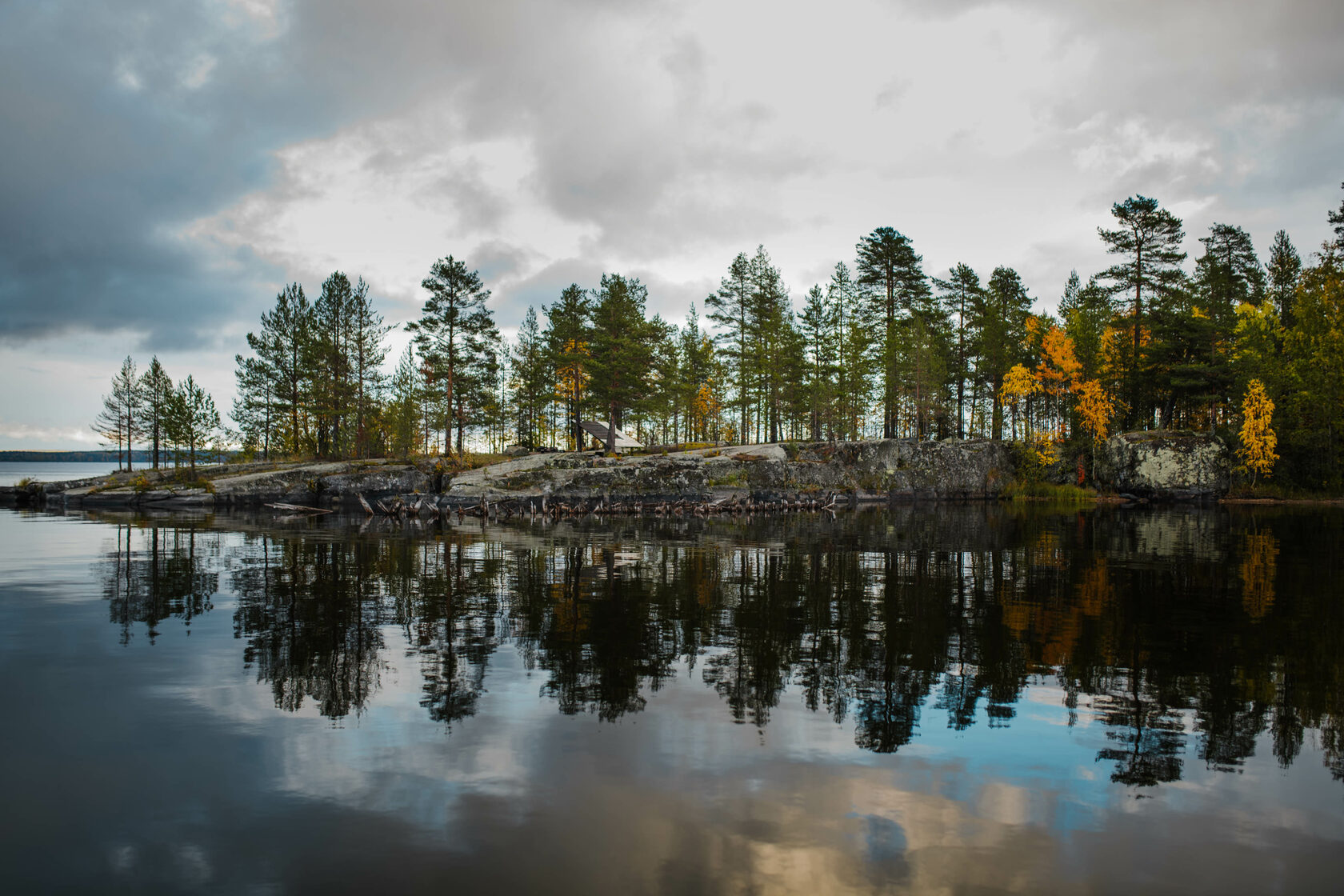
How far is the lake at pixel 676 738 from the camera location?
460 cm

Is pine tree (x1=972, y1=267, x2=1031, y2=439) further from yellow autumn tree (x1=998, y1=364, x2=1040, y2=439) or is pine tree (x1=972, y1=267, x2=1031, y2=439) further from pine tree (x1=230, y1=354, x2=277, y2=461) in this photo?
pine tree (x1=230, y1=354, x2=277, y2=461)

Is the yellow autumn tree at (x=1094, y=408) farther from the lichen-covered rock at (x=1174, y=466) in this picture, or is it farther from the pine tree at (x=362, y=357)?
the pine tree at (x=362, y=357)

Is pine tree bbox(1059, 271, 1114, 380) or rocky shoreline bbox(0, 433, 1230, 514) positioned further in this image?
pine tree bbox(1059, 271, 1114, 380)

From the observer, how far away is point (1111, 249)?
51219mm

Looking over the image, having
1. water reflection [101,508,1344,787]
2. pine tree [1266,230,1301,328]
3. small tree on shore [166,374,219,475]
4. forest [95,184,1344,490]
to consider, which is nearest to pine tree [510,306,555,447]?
forest [95,184,1344,490]

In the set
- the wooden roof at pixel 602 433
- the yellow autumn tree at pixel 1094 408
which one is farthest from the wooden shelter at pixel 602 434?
the yellow autumn tree at pixel 1094 408

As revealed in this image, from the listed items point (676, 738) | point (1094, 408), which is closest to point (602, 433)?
point (1094, 408)

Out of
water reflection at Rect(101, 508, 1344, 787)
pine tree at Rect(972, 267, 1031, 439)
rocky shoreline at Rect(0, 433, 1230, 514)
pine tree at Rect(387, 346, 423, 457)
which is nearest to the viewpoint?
water reflection at Rect(101, 508, 1344, 787)

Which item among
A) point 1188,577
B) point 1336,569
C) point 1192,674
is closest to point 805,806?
point 1192,674

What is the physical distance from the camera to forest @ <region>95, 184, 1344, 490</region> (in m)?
50.6

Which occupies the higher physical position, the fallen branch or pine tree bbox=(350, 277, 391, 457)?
pine tree bbox=(350, 277, 391, 457)

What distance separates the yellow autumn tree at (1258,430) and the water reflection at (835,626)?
107 feet

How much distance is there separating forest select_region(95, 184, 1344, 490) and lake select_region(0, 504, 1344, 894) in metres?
41.9

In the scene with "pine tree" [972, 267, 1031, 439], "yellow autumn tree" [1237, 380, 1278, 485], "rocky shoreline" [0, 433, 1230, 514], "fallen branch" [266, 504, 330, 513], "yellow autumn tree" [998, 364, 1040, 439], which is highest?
"pine tree" [972, 267, 1031, 439]
